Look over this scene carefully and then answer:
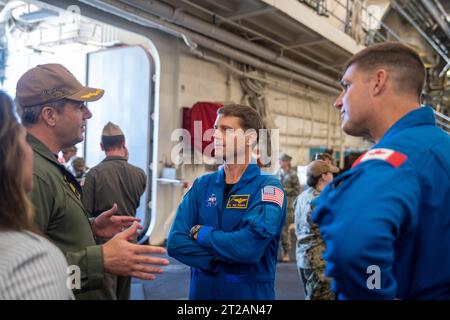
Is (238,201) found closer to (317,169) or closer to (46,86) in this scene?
(46,86)

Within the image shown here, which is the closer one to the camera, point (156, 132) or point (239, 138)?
point (239, 138)

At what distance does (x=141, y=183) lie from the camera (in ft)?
11.6

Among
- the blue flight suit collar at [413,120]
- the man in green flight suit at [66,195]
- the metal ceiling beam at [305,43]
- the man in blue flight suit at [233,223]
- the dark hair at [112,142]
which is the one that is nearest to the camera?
the blue flight suit collar at [413,120]

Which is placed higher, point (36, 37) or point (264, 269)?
point (36, 37)

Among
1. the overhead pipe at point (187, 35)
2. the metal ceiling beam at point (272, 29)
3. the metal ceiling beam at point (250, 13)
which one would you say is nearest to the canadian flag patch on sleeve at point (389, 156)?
the overhead pipe at point (187, 35)

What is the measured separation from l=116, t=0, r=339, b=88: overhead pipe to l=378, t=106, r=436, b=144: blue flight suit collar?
4.35 meters

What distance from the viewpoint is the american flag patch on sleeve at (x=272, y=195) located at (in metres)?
1.82

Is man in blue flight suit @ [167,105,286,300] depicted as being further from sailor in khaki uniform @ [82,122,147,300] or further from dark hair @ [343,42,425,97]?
sailor in khaki uniform @ [82,122,147,300]

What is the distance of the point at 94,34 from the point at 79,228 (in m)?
6.02

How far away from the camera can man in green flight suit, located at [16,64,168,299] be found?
125cm

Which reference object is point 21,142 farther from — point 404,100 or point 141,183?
point 141,183

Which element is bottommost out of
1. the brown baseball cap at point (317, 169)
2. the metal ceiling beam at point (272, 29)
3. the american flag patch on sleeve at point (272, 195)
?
the american flag patch on sleeve at point (272, 195)

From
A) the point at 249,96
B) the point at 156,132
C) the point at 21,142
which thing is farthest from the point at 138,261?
the point at 249,96

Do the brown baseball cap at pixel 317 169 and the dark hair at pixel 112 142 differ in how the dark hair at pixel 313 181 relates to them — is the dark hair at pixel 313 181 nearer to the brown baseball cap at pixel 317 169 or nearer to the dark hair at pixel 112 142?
the brown baseball cap at pixel 317 169
